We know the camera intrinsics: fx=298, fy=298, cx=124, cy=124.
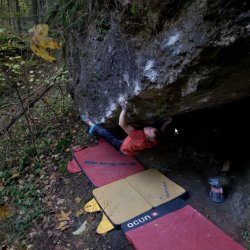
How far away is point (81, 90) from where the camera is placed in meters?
6.02

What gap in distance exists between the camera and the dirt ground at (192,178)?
4191mm

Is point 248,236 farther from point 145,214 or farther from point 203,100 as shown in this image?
point 203,100

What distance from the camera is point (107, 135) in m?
6.16

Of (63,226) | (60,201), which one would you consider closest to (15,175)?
(60,201)

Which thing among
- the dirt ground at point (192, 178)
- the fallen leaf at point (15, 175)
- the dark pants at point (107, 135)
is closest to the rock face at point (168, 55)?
the dark pants at point (107, 135)

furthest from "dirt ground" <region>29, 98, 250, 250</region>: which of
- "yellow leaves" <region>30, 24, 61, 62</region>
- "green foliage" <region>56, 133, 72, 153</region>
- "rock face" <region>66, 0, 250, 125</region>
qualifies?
"yellow leaves" <region>30, 24, 61, 62</region>

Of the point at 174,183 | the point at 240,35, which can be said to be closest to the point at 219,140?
the point at 174,183

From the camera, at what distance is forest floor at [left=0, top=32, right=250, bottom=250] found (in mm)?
4273

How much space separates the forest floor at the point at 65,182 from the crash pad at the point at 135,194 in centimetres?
20

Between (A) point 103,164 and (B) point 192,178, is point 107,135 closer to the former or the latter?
(A) point 103,164

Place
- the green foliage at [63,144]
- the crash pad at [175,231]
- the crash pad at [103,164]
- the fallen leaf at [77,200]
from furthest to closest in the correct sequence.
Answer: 1. the green foliage at [63,144]
2. the crash pad at [103,164]
3. the fallen leaf at [77,200]
4. the crash pad at [175,231]

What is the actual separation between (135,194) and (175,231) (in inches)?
39.6

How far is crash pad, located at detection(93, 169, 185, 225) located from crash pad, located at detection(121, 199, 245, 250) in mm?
150

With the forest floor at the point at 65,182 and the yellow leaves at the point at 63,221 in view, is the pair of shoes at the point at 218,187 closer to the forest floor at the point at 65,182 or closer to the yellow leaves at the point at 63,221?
the forest floor at the point at 65,182
